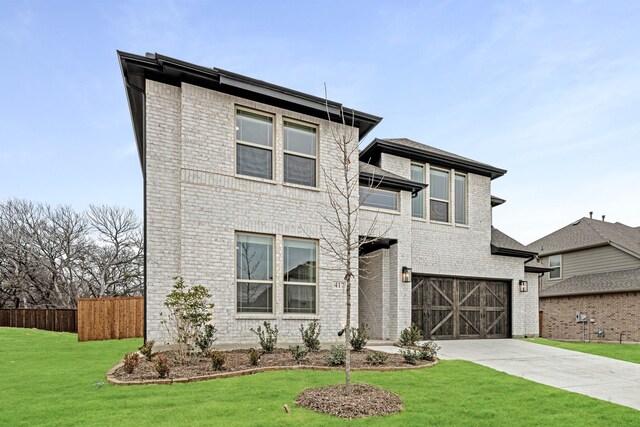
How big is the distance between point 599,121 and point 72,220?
3674 centimetres

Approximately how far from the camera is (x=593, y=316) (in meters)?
19.3

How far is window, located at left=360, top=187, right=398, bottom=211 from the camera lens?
1193 centimetres

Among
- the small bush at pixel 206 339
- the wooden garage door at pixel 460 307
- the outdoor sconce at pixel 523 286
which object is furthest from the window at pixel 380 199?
the outdoor sconce at pixel 523 286

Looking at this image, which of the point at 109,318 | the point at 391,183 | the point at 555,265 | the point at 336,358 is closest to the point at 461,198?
the point at 391,183

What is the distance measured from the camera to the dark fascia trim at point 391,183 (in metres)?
11.9

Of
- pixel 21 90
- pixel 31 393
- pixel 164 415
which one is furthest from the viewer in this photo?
pixel 21 90

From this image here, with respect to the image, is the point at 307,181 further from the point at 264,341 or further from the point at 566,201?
the point at 566,201

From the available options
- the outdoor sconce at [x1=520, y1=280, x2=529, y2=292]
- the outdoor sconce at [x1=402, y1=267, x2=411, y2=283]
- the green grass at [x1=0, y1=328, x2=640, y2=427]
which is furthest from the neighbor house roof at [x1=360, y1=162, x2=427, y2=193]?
the green grass at [x1=0, y1=328, x2=640, y2=427]

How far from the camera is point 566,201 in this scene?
3130cm

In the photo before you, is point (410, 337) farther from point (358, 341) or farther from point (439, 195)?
point (439, 195)

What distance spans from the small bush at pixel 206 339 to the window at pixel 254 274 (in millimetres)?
1110

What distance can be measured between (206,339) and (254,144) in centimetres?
496

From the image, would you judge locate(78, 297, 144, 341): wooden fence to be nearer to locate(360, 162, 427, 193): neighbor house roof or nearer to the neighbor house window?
the neighbor house window

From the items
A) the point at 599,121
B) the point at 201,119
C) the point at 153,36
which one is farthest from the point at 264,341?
the point at 599,121
